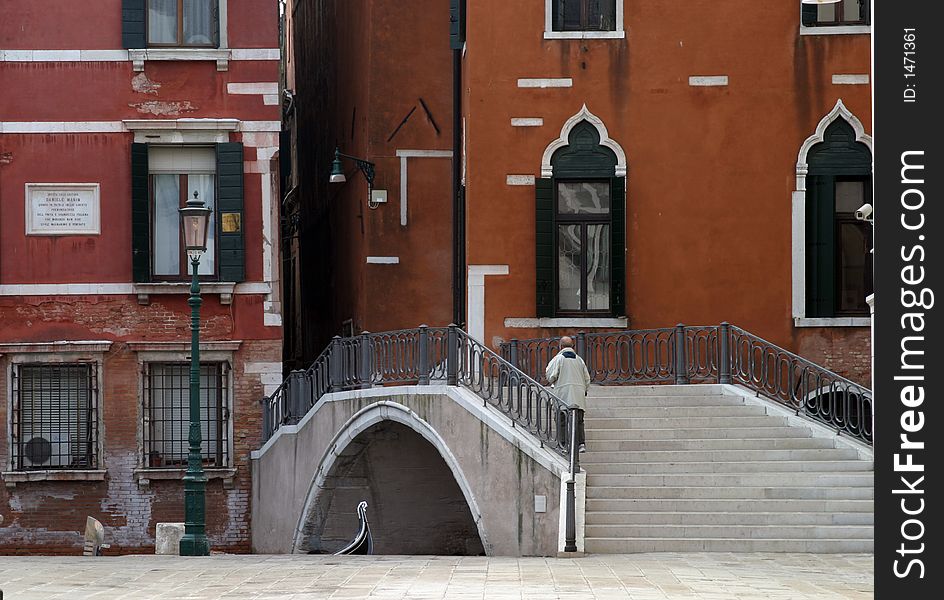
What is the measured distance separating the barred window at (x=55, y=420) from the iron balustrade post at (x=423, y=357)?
21.1 ft

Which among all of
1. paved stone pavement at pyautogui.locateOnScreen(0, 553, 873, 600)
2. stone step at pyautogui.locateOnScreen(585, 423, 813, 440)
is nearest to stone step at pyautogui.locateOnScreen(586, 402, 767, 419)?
stone step at pyautogui.locateOnScreen(585, 423, 813, 440)

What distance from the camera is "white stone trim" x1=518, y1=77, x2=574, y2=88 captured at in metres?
22.8

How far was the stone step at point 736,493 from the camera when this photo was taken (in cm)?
1778

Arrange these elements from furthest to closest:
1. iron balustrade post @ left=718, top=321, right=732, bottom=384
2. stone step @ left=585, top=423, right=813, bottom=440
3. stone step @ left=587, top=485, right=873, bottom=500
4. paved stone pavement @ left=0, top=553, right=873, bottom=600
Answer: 1. iron balustrade post @ left=718, top=321, right=732, bottom=384
2. stone step @ left=585, top=423, right=813, bottom=440
3. stone step @ left=587, top=485, right=873, bottom=500
4. paved stone pavement @ left=0, top=553, right=873, bottom=600

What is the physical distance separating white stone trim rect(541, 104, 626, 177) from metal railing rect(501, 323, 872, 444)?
2.43m

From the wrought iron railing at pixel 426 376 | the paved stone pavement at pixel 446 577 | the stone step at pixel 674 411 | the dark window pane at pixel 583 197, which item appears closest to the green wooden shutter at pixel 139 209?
the wrought iron railing at pixel 426 376

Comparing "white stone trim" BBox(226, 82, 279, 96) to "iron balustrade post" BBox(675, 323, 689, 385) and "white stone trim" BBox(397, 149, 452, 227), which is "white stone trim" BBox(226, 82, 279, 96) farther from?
"iron balustrade post" BBox(675, 323, 689, 385)

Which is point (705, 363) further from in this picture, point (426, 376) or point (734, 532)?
point (734, 532)

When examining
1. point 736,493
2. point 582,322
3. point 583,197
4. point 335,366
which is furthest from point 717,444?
point 335,366

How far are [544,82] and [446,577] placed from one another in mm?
10354
